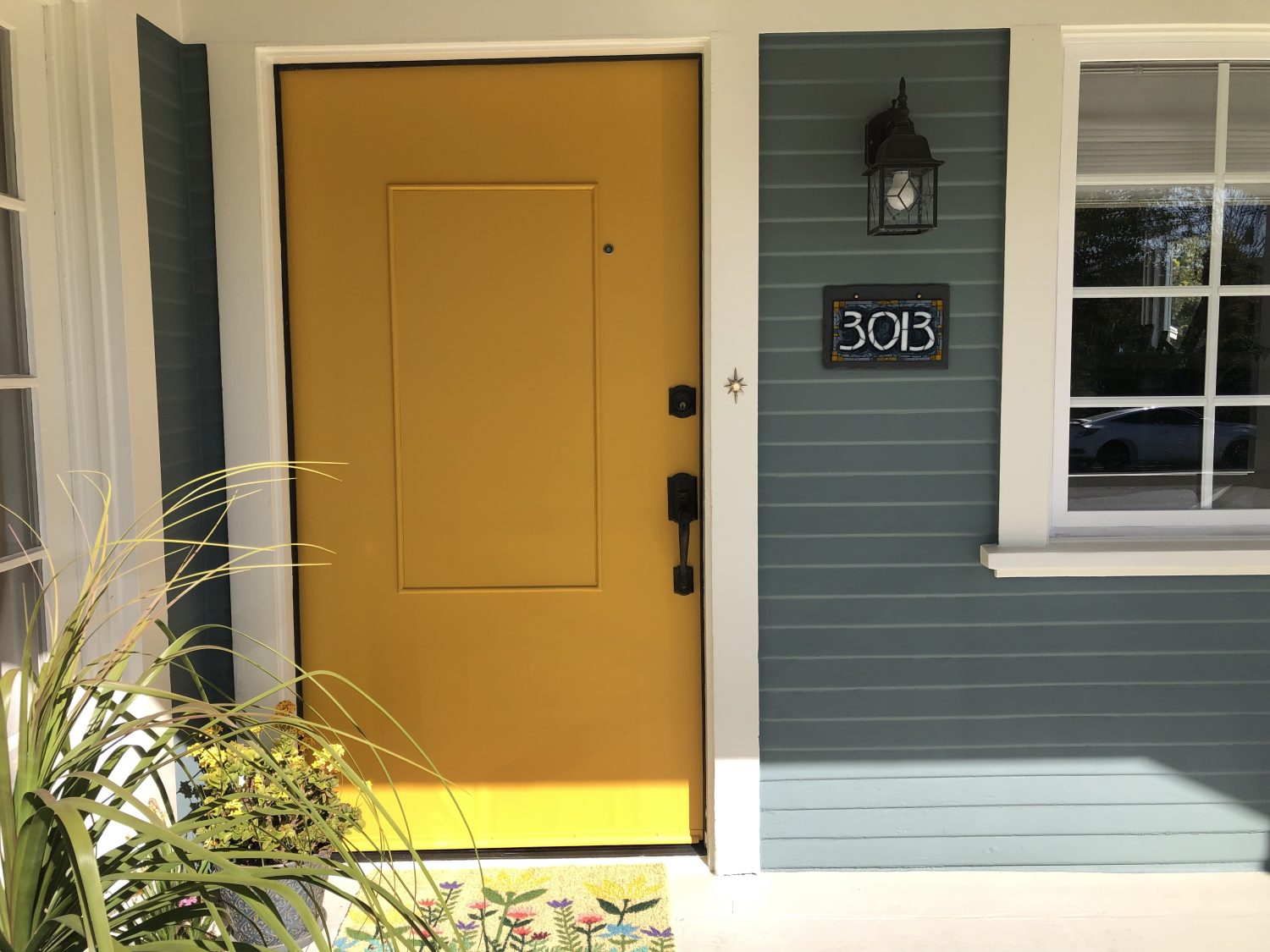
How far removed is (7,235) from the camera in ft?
6.83

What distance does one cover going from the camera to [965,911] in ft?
8.68

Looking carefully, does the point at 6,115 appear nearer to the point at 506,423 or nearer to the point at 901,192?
the point at 506,423

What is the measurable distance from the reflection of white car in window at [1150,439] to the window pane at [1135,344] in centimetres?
7

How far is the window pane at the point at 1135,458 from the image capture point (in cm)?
276

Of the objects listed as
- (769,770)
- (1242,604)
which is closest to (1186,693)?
(1242,604)

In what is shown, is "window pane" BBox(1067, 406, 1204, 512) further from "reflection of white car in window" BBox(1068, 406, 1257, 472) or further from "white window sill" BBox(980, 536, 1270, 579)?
"white window sill" BBox(980, 536, 1270, 579)

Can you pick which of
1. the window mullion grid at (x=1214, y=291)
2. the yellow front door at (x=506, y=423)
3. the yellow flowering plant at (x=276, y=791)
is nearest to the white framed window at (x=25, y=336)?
the yellow flowering plant at (x=276, y=791)

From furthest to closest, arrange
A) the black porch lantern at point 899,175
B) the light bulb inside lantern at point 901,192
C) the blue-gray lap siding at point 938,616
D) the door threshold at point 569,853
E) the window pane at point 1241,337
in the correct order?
1. the door threshold at point 569,853
2. the window pane at point 1241,337
3. the blue-gray lap siding at point 938,616
4. the light bulb inside lantern at point 901,192
5. the black porch lantern at point 899,175

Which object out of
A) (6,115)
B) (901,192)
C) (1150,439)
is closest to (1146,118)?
(901,192)

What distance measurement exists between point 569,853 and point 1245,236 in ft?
7.98

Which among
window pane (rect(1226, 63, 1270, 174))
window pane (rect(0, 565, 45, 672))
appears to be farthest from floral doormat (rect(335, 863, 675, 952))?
window pane (rect(1226, 63, 1270, 174))

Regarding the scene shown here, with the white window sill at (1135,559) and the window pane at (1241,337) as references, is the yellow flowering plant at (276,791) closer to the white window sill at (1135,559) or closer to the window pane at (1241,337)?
the white window sill at (1135,559)

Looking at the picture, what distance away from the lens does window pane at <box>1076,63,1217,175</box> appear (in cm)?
267

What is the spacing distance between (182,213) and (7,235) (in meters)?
0.57
